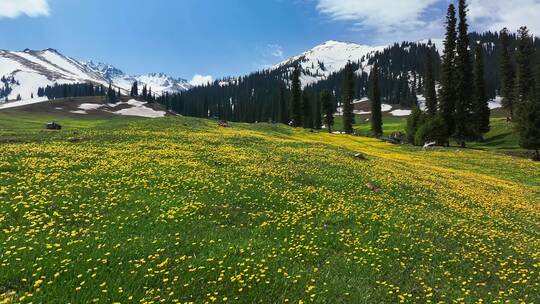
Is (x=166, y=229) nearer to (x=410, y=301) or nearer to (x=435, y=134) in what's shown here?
(x=410, y=301)

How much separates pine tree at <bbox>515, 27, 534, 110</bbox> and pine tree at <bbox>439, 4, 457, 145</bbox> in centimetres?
1966

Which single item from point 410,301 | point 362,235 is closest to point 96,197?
point 362,235

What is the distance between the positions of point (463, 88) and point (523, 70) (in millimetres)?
23333

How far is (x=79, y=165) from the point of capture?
24.7 metres

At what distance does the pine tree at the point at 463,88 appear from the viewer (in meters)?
73.9

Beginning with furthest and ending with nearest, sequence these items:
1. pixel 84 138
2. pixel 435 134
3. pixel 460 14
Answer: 1. pixel 460 14
2. pixel 435 134
3. pixel 84 138

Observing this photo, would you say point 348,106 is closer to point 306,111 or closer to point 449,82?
point 306,111

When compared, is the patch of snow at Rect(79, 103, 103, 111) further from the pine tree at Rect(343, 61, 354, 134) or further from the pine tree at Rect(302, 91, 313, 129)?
the pine tree at Rect(343, 61, 354, 134)

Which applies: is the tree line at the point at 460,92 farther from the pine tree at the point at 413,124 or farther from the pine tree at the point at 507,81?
the pine tree at the point at 507,81

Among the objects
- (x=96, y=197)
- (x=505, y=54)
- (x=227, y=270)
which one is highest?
(x=505, y=54)

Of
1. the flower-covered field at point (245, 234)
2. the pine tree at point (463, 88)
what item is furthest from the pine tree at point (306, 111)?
the flower-covered field at point (245, 234)

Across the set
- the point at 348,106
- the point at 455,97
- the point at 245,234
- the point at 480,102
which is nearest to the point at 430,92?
the point at 480,102

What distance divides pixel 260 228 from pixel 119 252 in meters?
5.72

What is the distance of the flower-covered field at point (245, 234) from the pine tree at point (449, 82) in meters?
49.8
